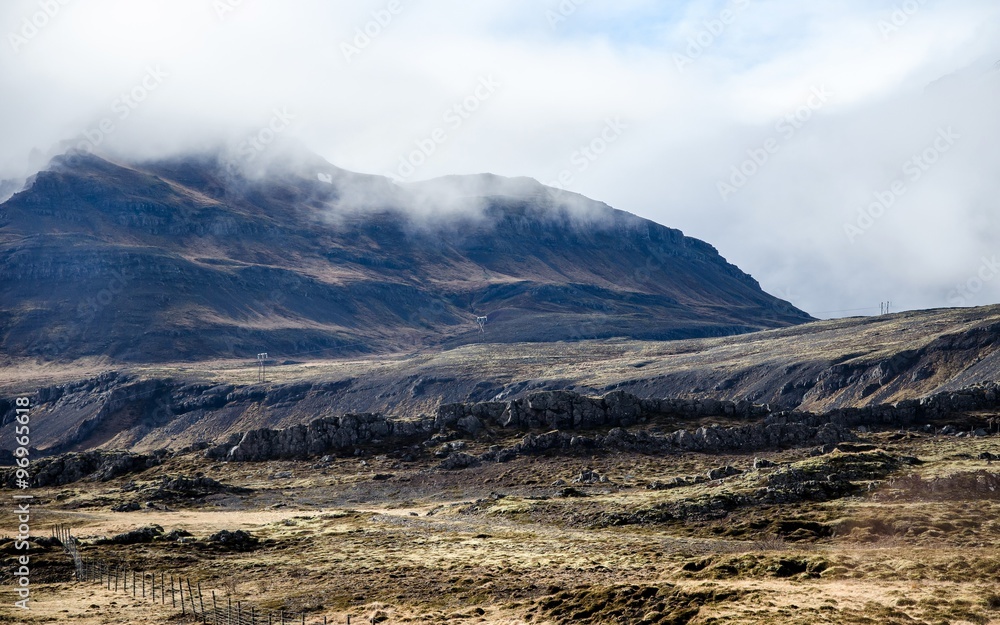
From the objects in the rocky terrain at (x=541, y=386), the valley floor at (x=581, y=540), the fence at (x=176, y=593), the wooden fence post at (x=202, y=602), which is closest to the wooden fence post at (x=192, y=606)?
the fence at (x=176, y=593)

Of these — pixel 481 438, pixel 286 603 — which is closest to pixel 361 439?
pixel 481 438

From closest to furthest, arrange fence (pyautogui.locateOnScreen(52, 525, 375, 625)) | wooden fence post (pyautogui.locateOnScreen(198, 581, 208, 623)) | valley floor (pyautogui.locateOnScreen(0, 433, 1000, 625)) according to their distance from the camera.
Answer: valley floor (pyautogui.locateOnScreen(0, 433, 1000, 625)) < fence (pyautogui.locateOnScreen(52, 525, 375, 625)) < wooden fence post (pyautogui.locateOnScreen(198, 581, 208, 623))

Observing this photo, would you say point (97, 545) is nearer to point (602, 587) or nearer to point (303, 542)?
point (303, 542)

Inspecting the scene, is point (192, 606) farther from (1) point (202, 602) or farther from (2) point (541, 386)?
(2) point (541, 386)

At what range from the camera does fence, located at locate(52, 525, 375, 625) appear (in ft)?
134

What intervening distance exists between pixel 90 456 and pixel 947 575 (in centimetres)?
8547

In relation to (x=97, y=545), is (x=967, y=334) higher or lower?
higher

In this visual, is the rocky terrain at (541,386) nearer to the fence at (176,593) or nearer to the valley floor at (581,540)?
the valley floor at (581,540)

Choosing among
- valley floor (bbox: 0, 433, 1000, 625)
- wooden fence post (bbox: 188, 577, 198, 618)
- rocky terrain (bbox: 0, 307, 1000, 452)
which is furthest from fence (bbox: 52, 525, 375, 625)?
rocky terrain (bbox: 0, 307, 1000, 452)

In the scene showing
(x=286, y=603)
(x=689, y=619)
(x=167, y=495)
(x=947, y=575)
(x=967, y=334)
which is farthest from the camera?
(x=967, y=334)

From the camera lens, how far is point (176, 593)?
4700cm

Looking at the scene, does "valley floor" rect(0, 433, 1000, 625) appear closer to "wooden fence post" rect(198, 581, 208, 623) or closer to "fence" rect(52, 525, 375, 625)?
"fence" rect(52, 525, 375, 625)

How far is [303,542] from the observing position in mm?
58250

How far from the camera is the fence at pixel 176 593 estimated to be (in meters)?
40.9
